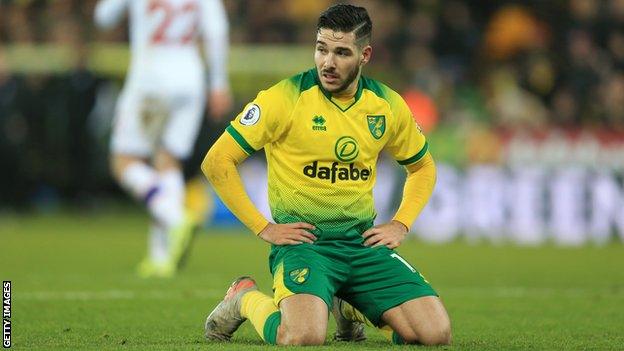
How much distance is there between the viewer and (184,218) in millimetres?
11531

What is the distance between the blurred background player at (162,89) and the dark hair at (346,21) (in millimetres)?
4955

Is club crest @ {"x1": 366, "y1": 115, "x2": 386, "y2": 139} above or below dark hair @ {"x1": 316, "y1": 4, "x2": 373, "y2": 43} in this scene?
below

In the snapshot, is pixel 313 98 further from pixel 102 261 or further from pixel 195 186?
pixel 195 186

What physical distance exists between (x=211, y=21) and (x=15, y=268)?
9.01 ft

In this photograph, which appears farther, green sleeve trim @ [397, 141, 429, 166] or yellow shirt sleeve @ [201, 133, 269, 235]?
green sleeve trim @ [397, 141, 429, 166]

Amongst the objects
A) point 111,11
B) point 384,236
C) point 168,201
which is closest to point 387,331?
point 384,236

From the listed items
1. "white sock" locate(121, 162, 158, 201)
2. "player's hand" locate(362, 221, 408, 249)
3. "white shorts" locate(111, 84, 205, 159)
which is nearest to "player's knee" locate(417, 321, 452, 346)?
"player's hand" locate(362, 221, 408, 249)

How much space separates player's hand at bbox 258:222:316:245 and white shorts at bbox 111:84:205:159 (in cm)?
517

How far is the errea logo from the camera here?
719 cm

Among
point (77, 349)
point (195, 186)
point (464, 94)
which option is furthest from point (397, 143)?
point (464, 94)

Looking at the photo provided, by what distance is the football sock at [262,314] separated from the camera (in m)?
6.80

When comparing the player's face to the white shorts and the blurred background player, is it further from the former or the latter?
the white shorts

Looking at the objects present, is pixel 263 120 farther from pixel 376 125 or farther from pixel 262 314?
pixel 262 314

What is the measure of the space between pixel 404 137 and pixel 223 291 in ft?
10.4
